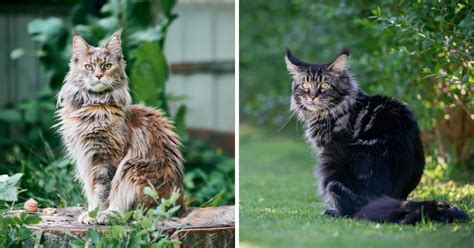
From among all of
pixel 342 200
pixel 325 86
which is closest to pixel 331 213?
pixel 342 200

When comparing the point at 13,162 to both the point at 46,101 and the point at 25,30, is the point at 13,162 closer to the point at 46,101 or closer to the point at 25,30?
the point at 46,101

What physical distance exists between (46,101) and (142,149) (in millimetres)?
3960

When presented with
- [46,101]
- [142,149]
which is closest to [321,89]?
[142,149]

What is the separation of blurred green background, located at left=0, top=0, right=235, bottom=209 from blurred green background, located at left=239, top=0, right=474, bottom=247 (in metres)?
0.47

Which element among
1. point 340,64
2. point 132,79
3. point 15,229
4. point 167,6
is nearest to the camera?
point 15,229

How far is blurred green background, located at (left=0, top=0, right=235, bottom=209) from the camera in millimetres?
6990

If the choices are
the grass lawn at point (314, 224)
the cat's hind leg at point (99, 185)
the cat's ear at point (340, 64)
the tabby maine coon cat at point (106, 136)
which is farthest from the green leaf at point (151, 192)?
the cat's ear at point (340, 64)

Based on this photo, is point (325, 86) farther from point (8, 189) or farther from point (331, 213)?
point (8, 189)

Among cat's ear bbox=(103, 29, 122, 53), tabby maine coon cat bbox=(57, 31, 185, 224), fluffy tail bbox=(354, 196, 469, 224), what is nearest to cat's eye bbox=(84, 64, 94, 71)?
tabby maine coon cat bbox=(57, 31, 185, 224)

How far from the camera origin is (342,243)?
4.43 meters

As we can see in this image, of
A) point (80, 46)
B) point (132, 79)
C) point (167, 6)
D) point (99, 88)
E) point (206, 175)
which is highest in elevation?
point (167, 6)

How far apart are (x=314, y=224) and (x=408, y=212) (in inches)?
21.9

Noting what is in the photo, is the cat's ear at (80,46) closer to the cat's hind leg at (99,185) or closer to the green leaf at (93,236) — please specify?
the cat's hind leg at (99,185)

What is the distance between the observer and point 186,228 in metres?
5.03
